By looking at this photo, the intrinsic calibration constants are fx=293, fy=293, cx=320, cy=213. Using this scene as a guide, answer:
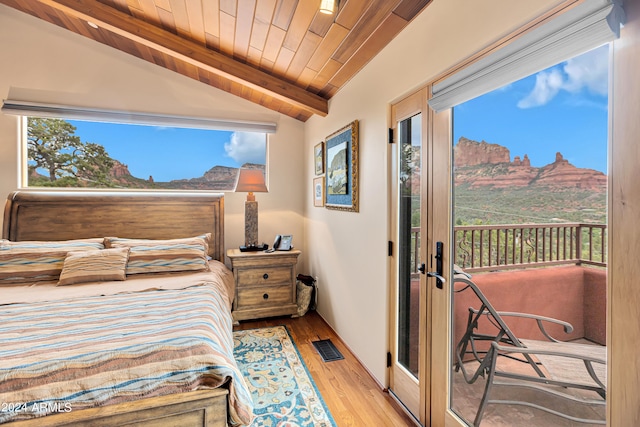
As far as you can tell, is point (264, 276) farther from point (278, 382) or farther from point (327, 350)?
point (278, 382)

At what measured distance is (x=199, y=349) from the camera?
1354 mm

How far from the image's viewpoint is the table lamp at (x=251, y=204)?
3469 mm

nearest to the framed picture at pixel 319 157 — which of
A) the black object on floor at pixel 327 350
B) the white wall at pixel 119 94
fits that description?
the white wall at pixel 119 94

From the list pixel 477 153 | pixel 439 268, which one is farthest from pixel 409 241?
pixel 477 153

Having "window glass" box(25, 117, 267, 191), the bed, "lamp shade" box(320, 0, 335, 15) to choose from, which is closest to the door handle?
the bed

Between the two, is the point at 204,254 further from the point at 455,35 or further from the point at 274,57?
the point at 455,35

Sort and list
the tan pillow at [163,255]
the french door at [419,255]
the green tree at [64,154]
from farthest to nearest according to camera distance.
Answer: the green tree at [64,154]
the tan pillow at [163,255]
the french door at [419,255]

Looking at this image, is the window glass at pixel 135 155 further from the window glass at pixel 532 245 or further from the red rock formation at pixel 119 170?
the window glass at pixel 532 245

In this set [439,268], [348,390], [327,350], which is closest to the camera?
[439,268]

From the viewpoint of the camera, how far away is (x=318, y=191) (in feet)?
11.4

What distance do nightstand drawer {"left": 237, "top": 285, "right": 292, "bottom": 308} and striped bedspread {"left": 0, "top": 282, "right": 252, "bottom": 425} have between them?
1.58m

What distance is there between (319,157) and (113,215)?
93.7 inches

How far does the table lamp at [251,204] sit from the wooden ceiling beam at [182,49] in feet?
3.15

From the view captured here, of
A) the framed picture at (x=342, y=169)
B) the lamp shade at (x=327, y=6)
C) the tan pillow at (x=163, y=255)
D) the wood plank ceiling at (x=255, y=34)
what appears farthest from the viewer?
the tan pillow at (x=163, y=255)
